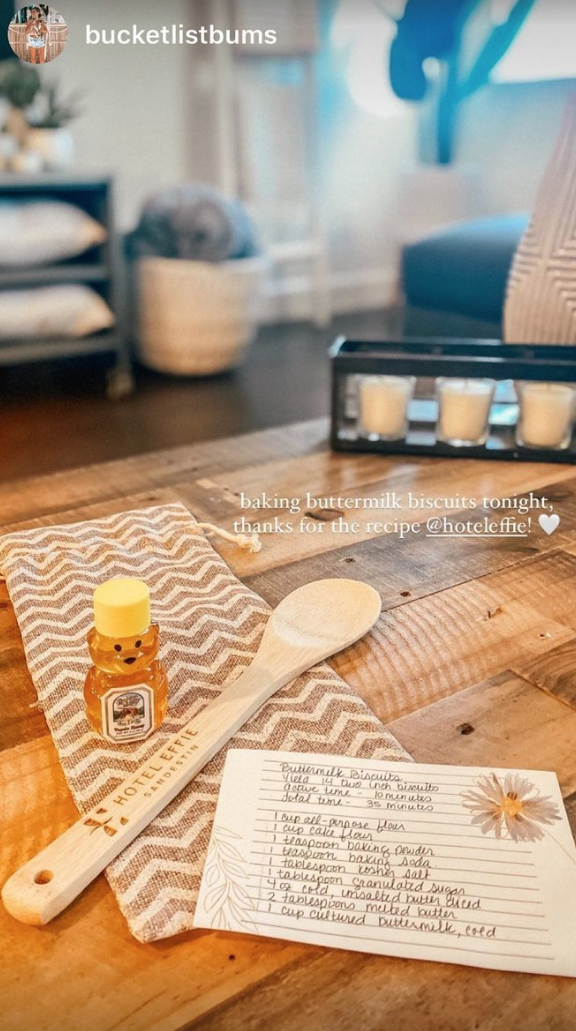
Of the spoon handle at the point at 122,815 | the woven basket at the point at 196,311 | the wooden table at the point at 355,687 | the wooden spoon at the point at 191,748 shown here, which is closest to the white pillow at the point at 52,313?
the woven basket at the point at 196,311

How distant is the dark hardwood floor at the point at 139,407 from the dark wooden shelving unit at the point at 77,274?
114 millimetres

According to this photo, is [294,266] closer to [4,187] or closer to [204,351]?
[204,351]

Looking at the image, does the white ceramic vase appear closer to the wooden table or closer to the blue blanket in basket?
the wooden table

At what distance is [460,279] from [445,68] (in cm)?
167

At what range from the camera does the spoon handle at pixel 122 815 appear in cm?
41

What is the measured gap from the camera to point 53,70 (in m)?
2.28

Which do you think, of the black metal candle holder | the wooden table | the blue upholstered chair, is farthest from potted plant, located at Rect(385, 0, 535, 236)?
the wooden table

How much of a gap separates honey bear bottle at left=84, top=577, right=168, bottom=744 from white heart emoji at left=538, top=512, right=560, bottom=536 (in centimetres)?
44

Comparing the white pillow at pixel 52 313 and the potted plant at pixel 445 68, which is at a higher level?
the potted plant at pixel 445 68

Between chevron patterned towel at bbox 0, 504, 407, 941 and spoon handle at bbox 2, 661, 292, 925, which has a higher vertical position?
spoon handle at bbox 2, 661, 292, 925

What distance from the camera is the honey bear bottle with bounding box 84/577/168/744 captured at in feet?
1.61

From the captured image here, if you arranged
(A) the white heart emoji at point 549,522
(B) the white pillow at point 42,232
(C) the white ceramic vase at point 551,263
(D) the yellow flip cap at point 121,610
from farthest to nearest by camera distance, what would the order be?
(B) the white pillow at point 42,232 < (C) the white ceramic vase at point 551,263 < (A) the white heart emoji at point 549,522 < (D) the yellow flip cap at point 121,610

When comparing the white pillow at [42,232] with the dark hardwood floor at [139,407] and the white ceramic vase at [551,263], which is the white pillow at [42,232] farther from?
the white ceramic vase at [551,263]

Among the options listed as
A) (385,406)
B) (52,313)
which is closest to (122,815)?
(385,406)
